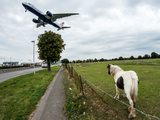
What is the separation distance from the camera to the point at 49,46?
1923 cm

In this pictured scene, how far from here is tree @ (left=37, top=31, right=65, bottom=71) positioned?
19.0 meters

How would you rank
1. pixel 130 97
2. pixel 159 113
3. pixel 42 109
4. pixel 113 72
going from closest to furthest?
pixel 130 97 < pixel 159 113 < pixel 42 109 < pixel 113 72

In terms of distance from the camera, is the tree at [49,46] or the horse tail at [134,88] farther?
the tree at [49,46]

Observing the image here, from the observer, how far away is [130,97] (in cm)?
304

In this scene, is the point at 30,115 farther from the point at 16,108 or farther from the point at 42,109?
the point at 16,108

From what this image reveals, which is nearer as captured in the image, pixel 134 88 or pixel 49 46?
→ pixel 134 88

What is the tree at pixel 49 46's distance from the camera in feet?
62.4

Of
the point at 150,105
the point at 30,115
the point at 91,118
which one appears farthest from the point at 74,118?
the point at 150,105

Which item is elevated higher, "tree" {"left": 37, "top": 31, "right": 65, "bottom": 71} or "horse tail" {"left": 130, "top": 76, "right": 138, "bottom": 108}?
"tree" {"left": 37, "top": 31, "right": 65, "bottom": 71}

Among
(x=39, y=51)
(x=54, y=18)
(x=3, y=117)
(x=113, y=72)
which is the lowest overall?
(x=3, y=117)

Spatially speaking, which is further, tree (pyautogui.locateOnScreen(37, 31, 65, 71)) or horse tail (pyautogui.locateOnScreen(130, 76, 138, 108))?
tree (pyautogui.locateOnScreen(37, 31, 65, 71))

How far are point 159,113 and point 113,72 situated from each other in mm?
2556

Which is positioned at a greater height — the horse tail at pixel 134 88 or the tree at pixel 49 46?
the tree at pixel 49 46

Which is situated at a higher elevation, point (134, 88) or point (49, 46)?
point (49, 46)
